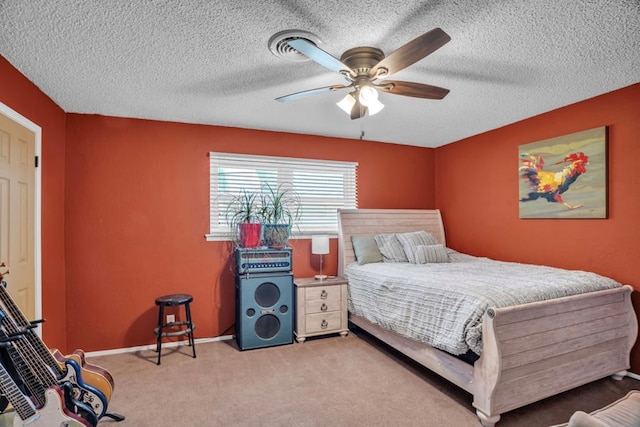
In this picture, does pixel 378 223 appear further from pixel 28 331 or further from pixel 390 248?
pixel 28 331

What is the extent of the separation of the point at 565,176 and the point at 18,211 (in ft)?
14.9

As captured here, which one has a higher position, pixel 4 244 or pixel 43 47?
pixel 43 47

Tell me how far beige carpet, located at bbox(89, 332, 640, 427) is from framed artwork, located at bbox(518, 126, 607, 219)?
1476 mm

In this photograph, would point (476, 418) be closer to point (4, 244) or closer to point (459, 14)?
point (459, 14)

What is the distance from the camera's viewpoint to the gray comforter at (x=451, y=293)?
223cm

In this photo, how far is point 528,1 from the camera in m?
1.70

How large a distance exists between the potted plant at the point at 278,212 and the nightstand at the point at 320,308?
1.76ft

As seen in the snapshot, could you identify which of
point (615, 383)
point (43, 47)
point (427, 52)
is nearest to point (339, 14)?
point (427, 52)

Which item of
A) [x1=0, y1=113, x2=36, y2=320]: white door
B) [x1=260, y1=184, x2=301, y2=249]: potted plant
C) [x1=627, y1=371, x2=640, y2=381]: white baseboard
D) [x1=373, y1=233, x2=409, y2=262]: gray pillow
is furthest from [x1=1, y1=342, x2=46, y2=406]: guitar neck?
[x1=627, y1=371, x2=640, y2=381]: white baseboard

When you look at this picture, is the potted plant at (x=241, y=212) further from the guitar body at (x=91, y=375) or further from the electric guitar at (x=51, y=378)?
the electric guitar at (x=51, y=378)

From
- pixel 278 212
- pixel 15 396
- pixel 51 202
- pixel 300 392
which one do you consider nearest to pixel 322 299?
pixel 278 212

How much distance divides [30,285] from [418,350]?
3035 millimetres

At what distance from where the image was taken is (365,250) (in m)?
3.99

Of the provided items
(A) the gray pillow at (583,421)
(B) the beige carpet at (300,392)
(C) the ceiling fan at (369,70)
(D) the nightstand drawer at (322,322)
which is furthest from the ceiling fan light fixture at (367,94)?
(D) the nightstand drawer at (322,322)
